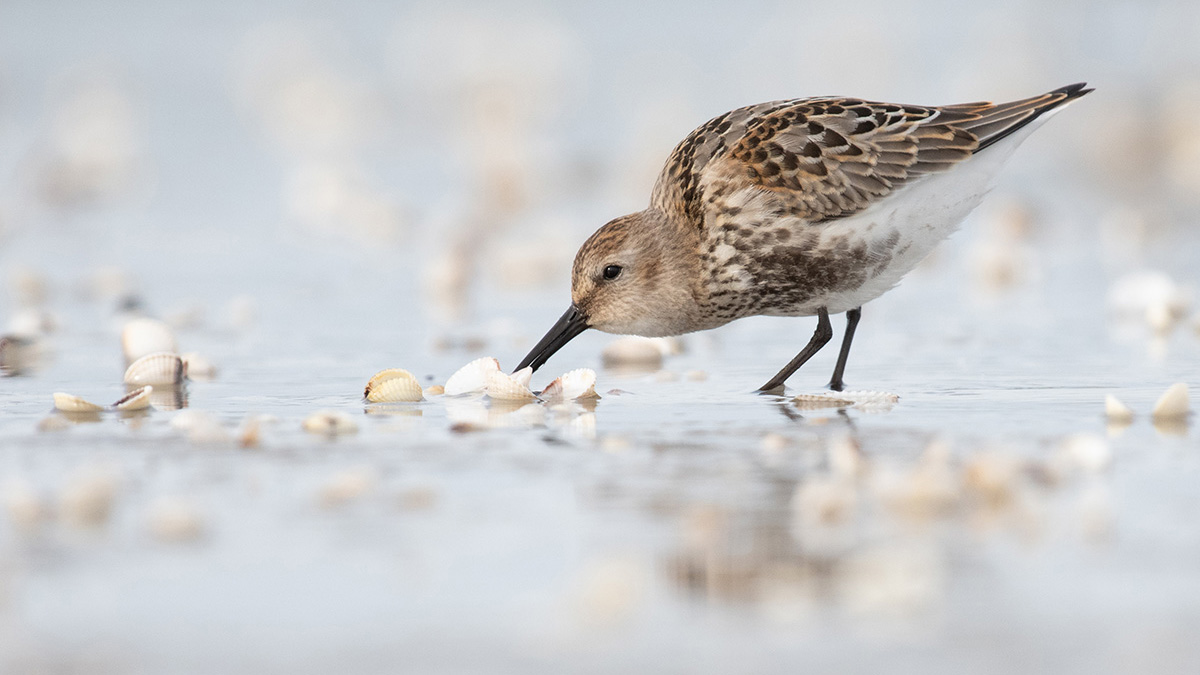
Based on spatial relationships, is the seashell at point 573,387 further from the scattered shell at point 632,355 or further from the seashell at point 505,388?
the scattered shell at point 632,355

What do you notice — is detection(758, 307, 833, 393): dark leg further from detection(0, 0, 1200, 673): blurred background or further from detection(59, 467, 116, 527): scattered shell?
detection(59, 467, 116, 527): scattered shell

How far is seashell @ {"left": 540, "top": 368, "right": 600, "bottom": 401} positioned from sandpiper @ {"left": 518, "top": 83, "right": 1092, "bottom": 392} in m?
0.52

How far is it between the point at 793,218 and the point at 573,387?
1110mm

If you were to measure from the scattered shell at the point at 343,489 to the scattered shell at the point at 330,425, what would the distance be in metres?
0.88

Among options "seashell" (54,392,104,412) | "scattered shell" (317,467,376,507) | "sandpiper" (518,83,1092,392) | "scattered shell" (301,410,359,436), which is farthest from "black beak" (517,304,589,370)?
"scattered shell" (317,467,376,507)

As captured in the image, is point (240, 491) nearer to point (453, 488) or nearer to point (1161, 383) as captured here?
point (453, 488)

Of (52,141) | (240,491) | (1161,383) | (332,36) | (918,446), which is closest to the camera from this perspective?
(240,491)

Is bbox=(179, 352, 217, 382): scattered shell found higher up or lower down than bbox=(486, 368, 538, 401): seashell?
higher up

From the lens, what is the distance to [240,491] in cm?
373

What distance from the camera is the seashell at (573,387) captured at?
525 centimetres

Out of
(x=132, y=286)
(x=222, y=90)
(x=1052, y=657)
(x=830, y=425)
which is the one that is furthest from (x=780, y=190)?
(x=222, y=90)

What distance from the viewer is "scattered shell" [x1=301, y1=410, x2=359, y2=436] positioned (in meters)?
4.50

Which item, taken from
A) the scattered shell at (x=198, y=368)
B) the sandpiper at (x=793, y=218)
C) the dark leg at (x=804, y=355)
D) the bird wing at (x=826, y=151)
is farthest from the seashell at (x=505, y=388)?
the scattered shell at (x=198, y=368)

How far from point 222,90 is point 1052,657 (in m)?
13.9
